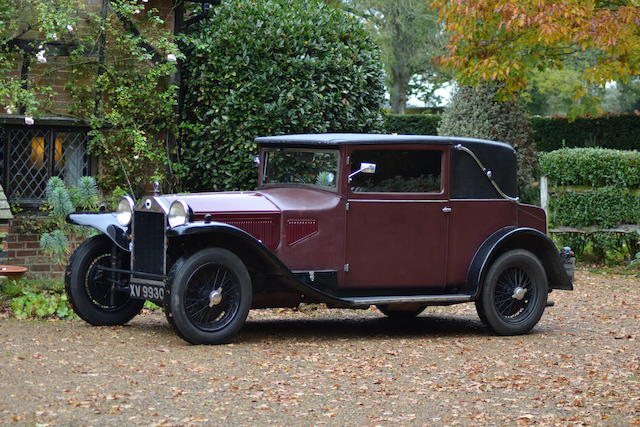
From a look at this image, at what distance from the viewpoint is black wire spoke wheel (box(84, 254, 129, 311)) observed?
28.3 feet

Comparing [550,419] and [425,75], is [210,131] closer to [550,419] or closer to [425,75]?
[550,419]

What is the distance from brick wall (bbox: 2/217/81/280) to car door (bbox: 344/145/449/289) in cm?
463

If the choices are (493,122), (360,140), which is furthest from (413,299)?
(493,122)

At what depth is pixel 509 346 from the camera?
27.5 feet

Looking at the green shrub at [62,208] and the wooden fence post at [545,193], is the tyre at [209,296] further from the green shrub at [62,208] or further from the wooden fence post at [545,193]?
the wooden fence post at [545,193]

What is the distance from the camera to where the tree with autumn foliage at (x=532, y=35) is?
40.2 feet

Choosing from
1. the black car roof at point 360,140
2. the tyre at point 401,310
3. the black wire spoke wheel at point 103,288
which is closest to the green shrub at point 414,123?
the tyre at point 401,310

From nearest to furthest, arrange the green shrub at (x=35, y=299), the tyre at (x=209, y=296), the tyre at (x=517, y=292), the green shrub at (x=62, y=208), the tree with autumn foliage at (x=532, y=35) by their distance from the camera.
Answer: the tyre at (x=209, y=296), the tyre at (x=517, y=292), the green shrub at (x=35, y=299), the green shrub at (x=62, y=208), the tree with autumn foliage at (x=532, y=35)

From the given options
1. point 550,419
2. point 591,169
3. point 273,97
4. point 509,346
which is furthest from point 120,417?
point 591,169

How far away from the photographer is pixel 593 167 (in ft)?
48.5

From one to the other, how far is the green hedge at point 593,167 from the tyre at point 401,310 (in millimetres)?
5814

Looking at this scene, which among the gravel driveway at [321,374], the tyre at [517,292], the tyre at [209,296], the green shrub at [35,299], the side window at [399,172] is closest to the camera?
the gravel driveway at [321,374]

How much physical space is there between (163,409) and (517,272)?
13.9 feet

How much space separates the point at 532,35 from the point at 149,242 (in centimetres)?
717
